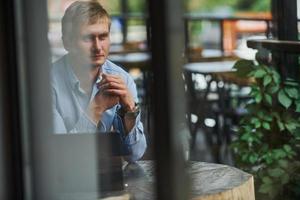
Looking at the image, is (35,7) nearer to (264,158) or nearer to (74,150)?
(74,150)

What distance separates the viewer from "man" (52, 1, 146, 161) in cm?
188

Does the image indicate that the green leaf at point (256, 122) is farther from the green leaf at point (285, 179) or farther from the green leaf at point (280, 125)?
the green leaf at point (285, 179)

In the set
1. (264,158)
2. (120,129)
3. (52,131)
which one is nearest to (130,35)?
(120,129)

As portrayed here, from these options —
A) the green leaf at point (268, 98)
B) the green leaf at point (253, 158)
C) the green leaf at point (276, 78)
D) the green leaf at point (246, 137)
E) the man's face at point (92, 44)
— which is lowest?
the green leaf at point (253, 158)

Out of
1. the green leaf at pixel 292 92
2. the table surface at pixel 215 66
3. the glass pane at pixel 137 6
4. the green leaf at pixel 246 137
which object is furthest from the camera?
the table surface at pixel 215 66

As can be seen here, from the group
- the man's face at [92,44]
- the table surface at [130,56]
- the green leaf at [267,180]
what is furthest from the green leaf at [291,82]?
the man's face at [92,44]

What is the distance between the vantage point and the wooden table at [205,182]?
5.48ft

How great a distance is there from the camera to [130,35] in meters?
1.92

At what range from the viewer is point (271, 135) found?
7.07ft

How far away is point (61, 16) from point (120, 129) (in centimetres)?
42

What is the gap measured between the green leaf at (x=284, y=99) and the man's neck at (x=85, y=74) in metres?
0.68

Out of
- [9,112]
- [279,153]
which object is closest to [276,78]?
[279,153]

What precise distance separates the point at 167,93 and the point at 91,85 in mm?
543

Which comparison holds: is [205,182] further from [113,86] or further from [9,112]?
[9,112]
